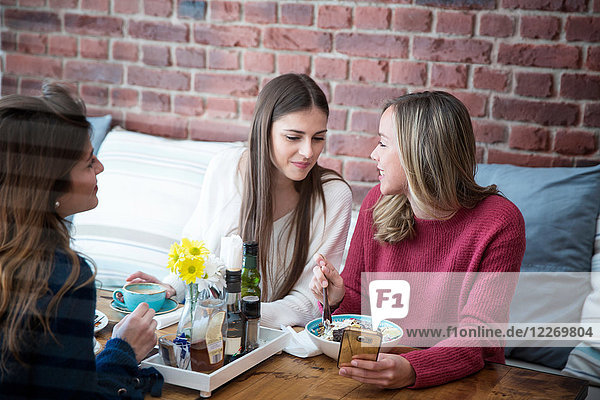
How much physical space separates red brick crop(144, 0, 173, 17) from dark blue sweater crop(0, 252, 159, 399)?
173cm

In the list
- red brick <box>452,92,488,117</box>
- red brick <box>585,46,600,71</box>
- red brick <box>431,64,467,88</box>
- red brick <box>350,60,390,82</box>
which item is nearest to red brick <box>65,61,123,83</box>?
red brick <box>350,60,390,82</box>

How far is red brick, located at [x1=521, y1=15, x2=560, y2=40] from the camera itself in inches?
77.3

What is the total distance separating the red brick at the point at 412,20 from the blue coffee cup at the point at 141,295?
1.26m

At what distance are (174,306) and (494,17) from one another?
1387 mm

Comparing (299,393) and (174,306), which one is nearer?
(299,393)

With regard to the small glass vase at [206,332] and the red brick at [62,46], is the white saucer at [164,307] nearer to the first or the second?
the small glass vase at [206,332]

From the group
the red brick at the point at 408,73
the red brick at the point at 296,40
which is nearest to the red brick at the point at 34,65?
the red brick at the point at 296,40

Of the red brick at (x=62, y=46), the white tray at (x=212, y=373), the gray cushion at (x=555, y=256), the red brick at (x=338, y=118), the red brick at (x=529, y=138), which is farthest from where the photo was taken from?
the red brick at (x=62, y=46)

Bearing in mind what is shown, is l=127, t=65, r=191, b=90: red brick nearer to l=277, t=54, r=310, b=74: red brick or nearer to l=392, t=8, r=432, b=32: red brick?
l=277, t=54, r=310, b=74: red brick

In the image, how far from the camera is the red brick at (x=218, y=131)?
7.87 ft

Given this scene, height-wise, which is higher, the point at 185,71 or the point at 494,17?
the point at 494,17

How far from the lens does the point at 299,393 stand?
1.03 m

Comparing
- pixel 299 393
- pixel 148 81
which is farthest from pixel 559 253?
pixel 148 81

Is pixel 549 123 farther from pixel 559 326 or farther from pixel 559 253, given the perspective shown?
pixel 559 326
